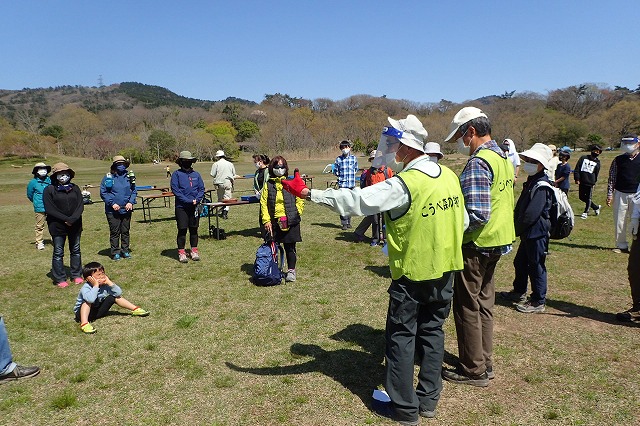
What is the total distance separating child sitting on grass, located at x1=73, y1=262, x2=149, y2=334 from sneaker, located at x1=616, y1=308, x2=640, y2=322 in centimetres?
618

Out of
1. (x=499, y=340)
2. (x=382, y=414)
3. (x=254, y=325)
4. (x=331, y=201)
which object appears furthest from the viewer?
(x=254, y=325)

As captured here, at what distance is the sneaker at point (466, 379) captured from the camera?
3943 mm

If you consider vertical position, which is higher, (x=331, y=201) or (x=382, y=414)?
(x=331, y=201)

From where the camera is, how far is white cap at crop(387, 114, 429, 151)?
10.9ft

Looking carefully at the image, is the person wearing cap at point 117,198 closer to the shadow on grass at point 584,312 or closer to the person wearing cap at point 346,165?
the person wearing cap at point 346,165

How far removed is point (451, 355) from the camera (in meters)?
4.56

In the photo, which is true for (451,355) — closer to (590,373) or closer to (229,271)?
(590,373)

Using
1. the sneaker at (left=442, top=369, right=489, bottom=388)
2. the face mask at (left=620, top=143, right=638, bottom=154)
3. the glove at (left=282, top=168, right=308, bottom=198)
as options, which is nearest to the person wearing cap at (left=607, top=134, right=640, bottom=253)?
the face mask at (left=620, top=143, right=638, bottom=154)

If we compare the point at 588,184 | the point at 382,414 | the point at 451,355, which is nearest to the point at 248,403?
the point at 382,414

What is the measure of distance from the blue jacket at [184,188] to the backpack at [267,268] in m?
2.06

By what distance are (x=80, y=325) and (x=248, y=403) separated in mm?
2977

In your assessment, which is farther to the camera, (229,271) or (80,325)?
(229,271)

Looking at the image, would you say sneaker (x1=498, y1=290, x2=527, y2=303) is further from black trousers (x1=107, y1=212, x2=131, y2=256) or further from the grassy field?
black trousers (x1=107, y1=212, x2=131, y2=256)

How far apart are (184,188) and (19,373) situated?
4.34 metres
